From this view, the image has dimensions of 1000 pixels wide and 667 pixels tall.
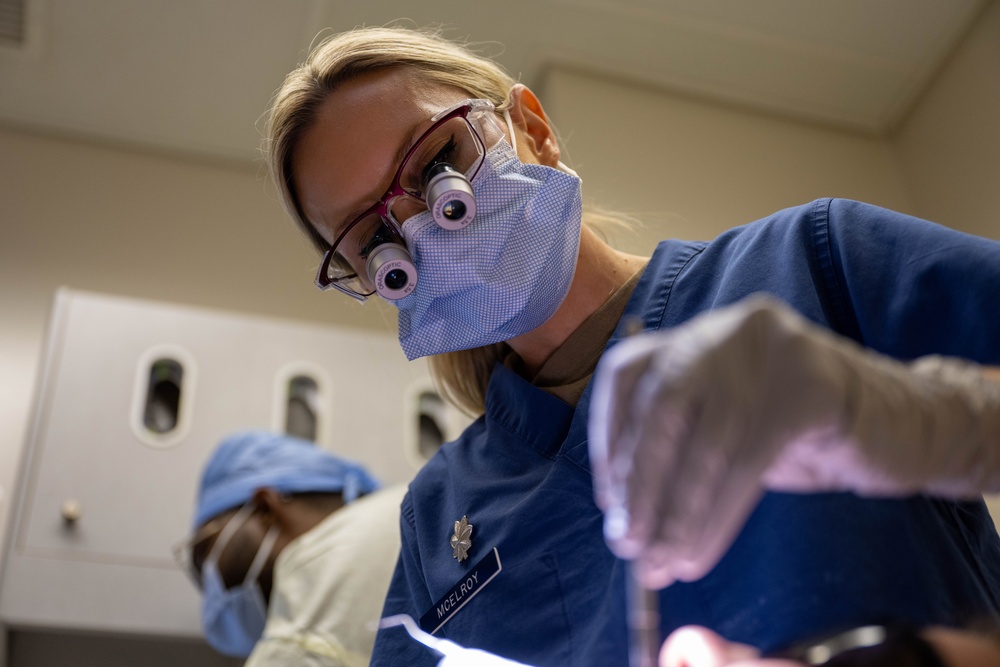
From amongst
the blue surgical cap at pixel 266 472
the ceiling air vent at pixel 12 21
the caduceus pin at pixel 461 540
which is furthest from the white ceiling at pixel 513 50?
the caduceus pin at pixel 461 540

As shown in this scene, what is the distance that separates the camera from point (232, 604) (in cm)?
227

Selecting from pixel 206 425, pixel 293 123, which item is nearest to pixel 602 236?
pixel 293 123

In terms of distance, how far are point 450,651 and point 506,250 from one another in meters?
0.50

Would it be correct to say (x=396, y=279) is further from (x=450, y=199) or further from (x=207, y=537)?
(x=207, y=537)

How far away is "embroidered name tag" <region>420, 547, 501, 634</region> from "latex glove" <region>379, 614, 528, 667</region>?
0.7 inches

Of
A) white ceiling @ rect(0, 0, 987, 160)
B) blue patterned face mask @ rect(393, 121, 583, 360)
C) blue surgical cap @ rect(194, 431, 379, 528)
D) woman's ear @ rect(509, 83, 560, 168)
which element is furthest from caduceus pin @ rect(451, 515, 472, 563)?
white ceiling @ rect(0, 0, 987, 160)

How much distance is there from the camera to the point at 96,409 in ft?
8.38

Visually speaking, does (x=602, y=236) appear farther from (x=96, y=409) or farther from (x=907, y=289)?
(x=96, y=409)

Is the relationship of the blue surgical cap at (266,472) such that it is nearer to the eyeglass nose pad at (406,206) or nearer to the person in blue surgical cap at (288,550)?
the person in blue surgical cap at (288,550)

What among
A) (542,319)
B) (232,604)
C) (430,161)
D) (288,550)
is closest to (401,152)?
(430,161)

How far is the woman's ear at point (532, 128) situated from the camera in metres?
1.49

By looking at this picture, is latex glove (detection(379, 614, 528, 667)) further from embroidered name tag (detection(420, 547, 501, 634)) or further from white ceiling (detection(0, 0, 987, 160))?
white ceiling (detection(0, 0, 987, 160))

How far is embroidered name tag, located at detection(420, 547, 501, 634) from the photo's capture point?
1249mm

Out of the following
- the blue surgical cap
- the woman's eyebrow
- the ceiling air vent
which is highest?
the ceiling air vent
